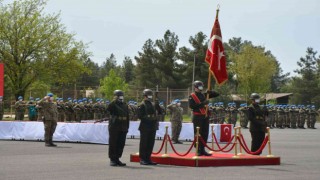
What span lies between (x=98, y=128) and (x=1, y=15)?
29080mm

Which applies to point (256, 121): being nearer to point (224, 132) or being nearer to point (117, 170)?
point (117, 170)

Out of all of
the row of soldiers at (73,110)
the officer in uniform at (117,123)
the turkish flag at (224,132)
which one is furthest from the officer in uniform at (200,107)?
the row of soldiers at (73,110)

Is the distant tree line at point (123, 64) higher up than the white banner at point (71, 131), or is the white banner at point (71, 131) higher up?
the distant tree line at point (123, 64)

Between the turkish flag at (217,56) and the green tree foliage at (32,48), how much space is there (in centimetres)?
3488

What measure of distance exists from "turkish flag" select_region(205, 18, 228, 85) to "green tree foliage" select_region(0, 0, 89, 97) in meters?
34.9

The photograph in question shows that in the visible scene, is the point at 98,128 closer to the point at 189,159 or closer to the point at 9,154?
the point at 9,154

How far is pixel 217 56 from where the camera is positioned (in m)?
17.4

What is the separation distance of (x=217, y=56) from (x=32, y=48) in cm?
3552

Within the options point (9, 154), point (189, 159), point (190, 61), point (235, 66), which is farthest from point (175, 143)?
point (190, 61)

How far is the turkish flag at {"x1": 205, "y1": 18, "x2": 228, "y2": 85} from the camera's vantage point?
17.3 m

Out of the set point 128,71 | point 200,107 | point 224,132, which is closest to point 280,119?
point 224,132

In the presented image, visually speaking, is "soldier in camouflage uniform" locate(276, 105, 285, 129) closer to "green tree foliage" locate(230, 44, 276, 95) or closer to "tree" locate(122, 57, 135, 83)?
"green tree foliage" locate(230, 44, 276, 95)

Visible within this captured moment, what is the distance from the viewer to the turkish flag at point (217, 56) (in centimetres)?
1733

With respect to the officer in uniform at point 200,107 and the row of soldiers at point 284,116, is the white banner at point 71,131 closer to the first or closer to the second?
the officer in uniform at point 200,107
